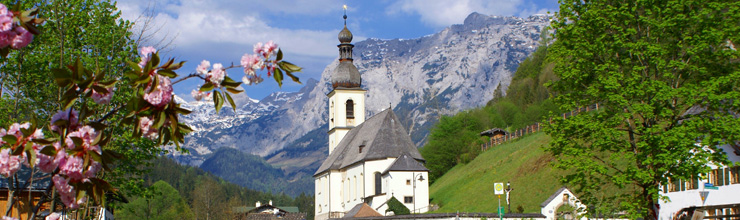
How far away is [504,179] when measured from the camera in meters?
54.7

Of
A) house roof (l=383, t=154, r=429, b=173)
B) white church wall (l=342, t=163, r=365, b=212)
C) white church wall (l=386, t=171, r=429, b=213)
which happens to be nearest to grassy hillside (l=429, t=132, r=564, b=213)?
white church wall (l=386, t=171, r=429, b=213)

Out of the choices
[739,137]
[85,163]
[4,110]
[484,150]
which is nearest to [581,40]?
[739,137]

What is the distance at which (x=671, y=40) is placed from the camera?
2386 cm

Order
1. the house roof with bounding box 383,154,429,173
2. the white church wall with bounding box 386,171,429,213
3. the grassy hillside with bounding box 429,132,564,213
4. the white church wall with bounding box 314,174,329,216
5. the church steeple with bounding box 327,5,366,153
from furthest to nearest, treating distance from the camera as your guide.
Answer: the church steeple with bounding box 327,5,366,153, the white church wall with bounding box 314,174,329,216, the house roof with bounding box 383,154,429,173, the white church wall with bounding box 386,171,429,213, the grassy hillside with bounding box 429,132,564,213

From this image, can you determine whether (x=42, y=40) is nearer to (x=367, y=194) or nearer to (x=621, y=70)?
(x=621, y=70)

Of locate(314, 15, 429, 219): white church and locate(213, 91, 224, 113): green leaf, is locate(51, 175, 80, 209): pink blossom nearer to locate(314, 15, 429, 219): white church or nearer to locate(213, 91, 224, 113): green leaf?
locate(213, 91, 224, 113): green leaf

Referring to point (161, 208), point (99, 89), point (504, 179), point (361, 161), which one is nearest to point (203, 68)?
point (99, 89)

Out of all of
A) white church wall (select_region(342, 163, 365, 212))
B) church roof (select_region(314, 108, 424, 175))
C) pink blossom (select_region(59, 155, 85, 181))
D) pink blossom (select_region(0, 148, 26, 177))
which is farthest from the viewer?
white church wall (select_region(342, 163, 365, 212))

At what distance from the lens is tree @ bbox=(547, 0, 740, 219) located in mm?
21797

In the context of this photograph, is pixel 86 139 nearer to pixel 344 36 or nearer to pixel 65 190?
pixel 65 190

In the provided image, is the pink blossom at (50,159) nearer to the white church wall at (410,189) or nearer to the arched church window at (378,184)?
the white church wall at (410,189)

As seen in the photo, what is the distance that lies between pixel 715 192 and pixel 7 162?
2722 centimetres

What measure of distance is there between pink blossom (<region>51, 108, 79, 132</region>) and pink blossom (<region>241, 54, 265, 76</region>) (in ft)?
4.10

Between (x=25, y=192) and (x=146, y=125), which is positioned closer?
(x=146, y=125)
